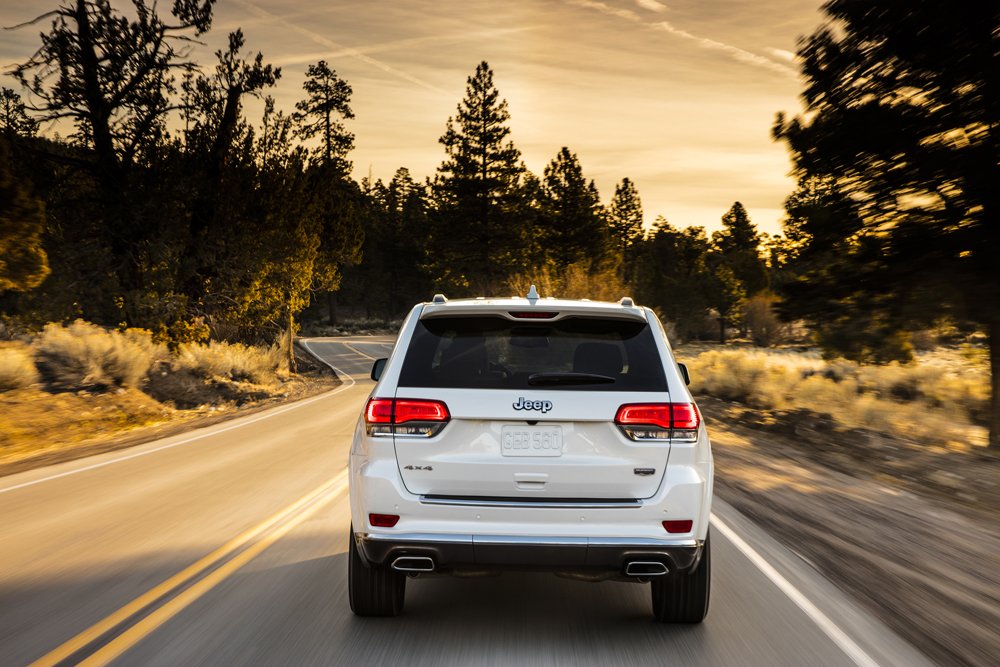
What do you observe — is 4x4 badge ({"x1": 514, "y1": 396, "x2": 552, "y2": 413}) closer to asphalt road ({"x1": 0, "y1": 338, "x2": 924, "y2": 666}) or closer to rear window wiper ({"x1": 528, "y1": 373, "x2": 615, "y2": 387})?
rear window wiper ({"x1": 528, "y1": 373, "x2": 615, "y2": 387})

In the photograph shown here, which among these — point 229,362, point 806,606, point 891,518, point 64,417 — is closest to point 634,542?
point 806,606

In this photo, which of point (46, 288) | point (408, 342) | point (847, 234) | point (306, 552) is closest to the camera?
point (408, 342)

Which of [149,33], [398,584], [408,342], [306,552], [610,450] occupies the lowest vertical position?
[306,552]

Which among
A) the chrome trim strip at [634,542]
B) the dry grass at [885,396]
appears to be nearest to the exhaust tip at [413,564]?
the chrome trim strip at [634,542]

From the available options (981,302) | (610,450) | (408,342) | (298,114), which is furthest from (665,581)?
(298,114)

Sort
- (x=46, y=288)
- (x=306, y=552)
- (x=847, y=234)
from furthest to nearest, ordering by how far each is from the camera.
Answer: (x=46, y=288) → (x=847, y=234) → (x=306, y=552)

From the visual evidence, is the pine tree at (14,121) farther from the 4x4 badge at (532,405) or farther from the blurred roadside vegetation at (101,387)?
the 4x4 badge at (532,405)

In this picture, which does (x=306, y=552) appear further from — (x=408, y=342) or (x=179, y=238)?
(x=179, y=238)

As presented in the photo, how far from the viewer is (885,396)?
2403 cm

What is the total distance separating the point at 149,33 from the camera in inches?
924

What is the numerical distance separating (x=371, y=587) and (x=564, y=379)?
163 centimetres

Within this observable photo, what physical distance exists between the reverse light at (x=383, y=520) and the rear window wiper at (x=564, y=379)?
97 centimetres

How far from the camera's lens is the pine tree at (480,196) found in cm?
5491

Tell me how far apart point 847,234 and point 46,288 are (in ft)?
65.1
